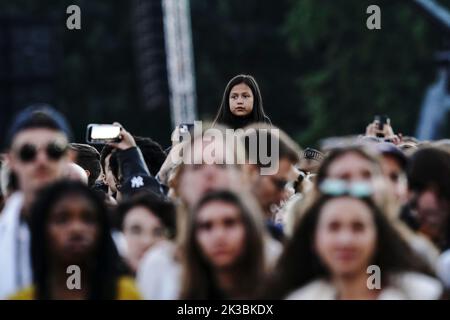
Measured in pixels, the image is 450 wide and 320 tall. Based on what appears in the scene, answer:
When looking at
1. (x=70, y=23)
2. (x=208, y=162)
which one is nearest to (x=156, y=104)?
(x=70, y=23)

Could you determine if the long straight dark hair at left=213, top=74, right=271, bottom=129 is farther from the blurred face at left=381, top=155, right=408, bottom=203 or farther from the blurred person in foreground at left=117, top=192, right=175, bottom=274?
the blurred person in foreground at left=117, top=192, right=175, bottom=274

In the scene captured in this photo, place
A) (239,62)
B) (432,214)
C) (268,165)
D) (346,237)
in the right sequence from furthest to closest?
(239,62)
(268,165)
(432,214)
(346,237)

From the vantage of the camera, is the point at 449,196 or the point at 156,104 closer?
the point at 449,196

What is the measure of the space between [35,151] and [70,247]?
1.92 ft

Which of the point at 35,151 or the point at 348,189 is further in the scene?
the point at 35,151

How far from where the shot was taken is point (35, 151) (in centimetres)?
767

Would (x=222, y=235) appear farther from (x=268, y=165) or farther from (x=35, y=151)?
(x=268, y=165)

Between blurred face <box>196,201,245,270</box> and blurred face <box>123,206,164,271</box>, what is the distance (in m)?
0.70

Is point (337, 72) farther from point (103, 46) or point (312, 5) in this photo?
point (103, 46)

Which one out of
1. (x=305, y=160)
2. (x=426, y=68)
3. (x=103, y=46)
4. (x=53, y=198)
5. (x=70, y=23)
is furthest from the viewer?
(x=103, y=46)

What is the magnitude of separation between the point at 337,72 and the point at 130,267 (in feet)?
94.9

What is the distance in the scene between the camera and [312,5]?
36.7 m

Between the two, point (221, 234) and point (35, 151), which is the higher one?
point (35, 151)

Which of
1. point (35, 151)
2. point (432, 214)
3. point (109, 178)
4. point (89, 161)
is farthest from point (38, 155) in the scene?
point (89, 161)
